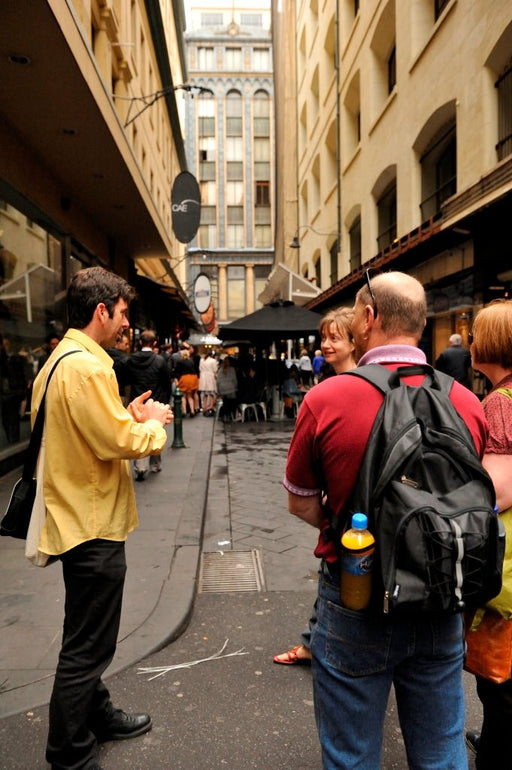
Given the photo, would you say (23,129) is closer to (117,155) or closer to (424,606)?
(117,155)

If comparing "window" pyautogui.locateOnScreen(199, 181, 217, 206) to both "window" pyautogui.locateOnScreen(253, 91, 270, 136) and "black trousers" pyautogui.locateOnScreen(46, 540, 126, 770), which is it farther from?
"black trousers" pyautogui.locateOnScreen(46, 540, 126, 770)

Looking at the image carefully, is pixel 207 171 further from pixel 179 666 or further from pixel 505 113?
pixel 179 666

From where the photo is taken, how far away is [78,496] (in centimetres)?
223

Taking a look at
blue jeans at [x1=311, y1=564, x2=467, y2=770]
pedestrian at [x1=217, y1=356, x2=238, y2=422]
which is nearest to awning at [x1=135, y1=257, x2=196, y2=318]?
pedestrian at [x1=217, y1=356, x2=238, y2=422]

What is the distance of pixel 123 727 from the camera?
2.57 m

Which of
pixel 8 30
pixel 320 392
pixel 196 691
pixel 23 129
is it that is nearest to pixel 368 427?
pixel 320 392

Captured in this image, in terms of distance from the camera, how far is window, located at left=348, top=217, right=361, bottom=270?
802 inches

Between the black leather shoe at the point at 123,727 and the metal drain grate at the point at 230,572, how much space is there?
1670mm

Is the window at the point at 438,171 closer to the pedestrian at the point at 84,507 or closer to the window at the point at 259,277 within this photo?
the pedestrian at the point at 84,507

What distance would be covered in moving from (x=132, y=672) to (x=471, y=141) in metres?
10.6

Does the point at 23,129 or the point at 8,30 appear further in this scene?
the point at 23,129

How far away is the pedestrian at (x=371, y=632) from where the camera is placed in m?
1.55

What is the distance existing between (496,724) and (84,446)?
1.81 meters

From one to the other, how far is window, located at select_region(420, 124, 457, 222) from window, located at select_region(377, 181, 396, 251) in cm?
246
